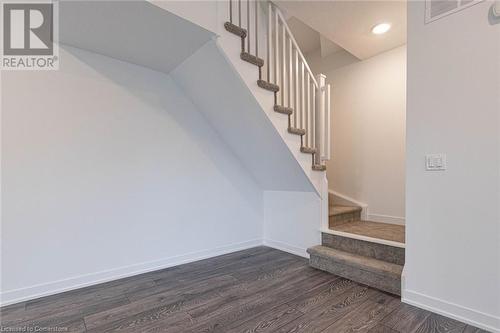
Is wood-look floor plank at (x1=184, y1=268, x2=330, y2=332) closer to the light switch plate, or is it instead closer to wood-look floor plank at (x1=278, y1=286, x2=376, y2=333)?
wood-look floor plank at (x1=278, y1=286, x2=376, y2=333)

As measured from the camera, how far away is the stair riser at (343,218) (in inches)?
120

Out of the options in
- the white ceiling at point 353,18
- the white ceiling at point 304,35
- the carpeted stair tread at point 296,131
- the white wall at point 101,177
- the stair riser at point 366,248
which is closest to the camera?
the white wall at point 101,177

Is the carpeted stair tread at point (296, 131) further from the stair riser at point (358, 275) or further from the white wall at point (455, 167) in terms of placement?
the stair riser at point (358, 275)

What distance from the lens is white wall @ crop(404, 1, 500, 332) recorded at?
5.17 feet

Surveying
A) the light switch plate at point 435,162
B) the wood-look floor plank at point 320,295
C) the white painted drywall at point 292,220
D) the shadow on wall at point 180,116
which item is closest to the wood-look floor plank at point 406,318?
the wood-look floor plank at point 320,295

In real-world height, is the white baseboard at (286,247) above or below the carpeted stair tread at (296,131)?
below

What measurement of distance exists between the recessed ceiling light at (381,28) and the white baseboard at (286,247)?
2.60 m

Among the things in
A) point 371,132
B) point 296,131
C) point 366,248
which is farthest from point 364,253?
point 371,132

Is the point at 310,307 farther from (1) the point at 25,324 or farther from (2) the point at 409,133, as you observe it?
(1) the point at 25,324

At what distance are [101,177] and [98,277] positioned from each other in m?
0.91

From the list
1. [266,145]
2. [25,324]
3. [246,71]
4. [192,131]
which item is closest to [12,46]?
[192,131]

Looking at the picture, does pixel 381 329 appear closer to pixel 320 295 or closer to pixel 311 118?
pixel 320 295

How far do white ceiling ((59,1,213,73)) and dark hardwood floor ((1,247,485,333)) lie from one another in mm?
2106

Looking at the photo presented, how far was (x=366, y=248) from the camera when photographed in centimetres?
243
